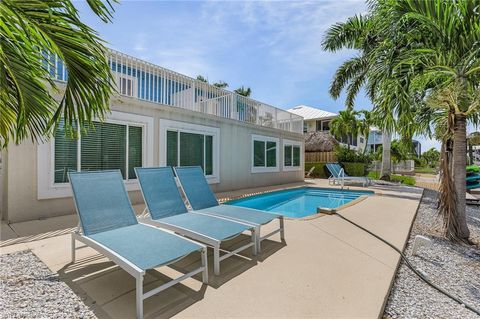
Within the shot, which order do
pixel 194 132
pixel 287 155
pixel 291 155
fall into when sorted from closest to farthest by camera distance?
pixel 194 132, pixel 287 155, pixel 291 155

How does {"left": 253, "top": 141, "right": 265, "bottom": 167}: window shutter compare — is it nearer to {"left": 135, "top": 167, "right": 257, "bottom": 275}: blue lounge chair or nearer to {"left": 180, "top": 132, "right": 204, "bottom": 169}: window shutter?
{"left": 180, "top": 132, "right": 204, "bottom": 169}: window shutter

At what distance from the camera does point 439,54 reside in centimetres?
559

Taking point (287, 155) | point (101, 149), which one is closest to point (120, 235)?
point (101, 149)

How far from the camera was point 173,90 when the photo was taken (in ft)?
32.3

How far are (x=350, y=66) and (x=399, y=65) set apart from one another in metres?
12.2

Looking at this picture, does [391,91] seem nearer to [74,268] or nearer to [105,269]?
[105,269]

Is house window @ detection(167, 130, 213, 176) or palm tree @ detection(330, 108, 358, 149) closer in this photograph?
house window @ detection(167, 130, 213, 176)

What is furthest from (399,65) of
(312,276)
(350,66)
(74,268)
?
(350,66)

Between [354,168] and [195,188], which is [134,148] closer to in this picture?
[195,188]

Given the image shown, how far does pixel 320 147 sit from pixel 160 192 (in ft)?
72.0

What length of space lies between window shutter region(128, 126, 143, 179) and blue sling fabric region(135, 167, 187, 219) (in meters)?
3.72

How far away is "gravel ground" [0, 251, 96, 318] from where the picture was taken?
2598 millimetres

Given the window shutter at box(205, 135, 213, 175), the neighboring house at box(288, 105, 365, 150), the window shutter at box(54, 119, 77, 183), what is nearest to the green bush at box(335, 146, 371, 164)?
the neighboring house at box(288, 105, 365, 150)

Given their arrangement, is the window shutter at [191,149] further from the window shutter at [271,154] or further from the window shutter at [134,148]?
the window shutter at [271,154]
